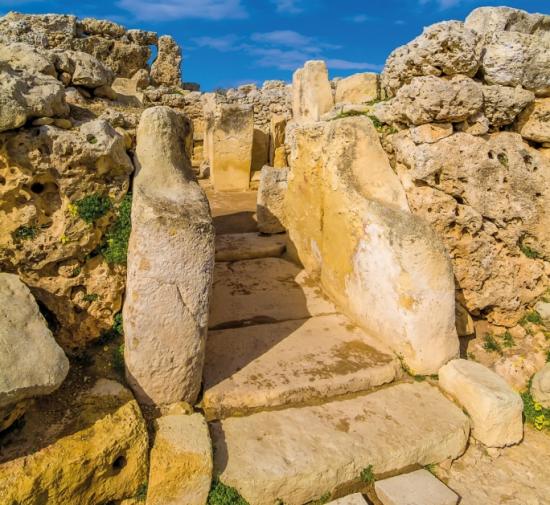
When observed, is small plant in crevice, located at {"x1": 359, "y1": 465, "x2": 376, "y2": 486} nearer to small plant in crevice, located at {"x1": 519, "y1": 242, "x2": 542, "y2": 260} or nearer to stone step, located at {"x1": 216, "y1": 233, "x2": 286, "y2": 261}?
small plant in crevice, located at {"x1": 519, "y1": 242, "x2": 542, "y2": 260}

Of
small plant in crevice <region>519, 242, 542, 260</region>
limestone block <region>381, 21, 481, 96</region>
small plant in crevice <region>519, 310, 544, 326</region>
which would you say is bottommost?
small plant in crevice <region>519, 310, 544, 326</region>

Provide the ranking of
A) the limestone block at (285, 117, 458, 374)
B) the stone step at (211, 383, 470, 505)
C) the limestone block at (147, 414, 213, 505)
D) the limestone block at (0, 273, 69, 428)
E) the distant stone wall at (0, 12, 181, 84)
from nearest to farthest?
1. the limestone block at (0, 273, 69, 428)
2. the limestone block at (147, 414, 213, 505)
3. the stone step at (211, 383, 470, 505)
4. the limestone block at (285, 117, 458, 374)
5. the distant stone wall at (0, 12, 181, 84)

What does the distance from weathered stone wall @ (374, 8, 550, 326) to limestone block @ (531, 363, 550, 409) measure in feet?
2.25

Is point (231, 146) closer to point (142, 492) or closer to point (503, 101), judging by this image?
point (503, 101)

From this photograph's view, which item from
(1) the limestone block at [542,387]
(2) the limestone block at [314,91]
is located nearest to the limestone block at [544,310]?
(1) the limestone block at [542,387]

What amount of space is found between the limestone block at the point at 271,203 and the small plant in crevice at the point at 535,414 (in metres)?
3.35

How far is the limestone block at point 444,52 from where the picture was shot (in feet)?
12.0

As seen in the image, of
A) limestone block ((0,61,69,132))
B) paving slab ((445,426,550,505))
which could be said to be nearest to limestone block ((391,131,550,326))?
paving slab ((445,426,550,505))

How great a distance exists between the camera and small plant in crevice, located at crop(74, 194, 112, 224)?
8.91 feet

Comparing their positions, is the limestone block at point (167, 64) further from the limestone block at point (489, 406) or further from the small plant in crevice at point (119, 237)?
the limestone block at point (489, 406)

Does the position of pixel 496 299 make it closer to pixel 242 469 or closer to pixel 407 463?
pixel 407 463

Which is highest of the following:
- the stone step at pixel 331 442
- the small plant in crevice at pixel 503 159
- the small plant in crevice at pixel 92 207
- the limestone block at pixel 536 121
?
the limestone block at pixel 536 121

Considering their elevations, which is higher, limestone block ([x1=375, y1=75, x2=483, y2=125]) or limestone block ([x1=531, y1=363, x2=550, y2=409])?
limestone block ([x1=375, y1=75, x2=483, y2=125])

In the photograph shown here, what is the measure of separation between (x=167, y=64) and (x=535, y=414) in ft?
51.7
